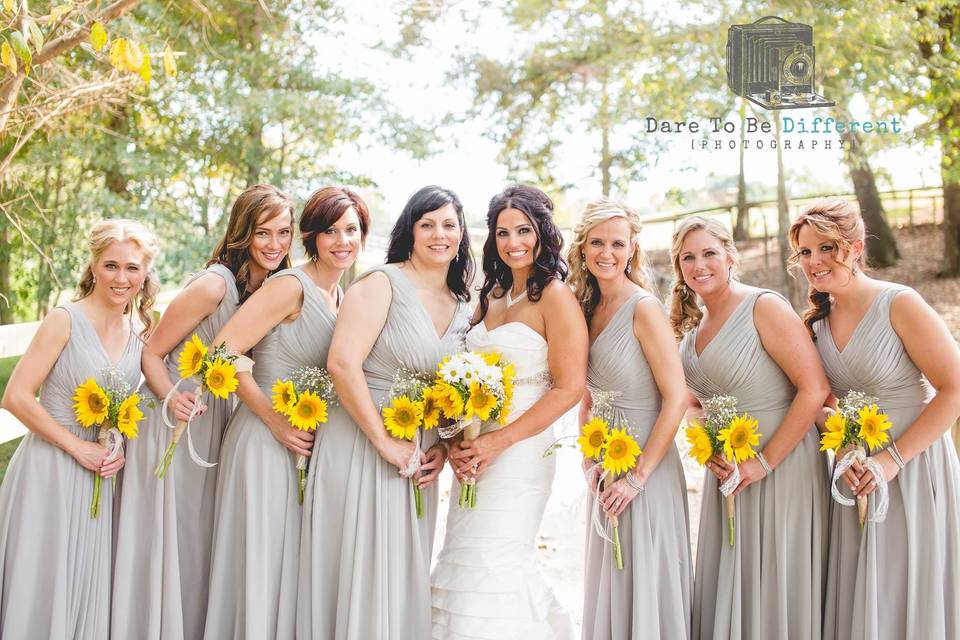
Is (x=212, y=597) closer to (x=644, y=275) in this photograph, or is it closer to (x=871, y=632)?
(x=644, y=275)

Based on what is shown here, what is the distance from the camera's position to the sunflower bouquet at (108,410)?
3711mm

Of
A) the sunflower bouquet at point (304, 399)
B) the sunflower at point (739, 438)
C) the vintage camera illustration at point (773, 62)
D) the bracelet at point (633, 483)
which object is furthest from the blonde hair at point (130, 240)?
the vintage camera illustration at point (773, 62)

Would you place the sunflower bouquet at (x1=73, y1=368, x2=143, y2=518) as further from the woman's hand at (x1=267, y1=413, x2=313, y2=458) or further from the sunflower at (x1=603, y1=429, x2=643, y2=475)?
the sunflower at (x1=603, y1=429, x2=643, y2=475)

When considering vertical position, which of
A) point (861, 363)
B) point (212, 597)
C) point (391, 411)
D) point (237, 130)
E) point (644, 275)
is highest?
point (237, 130)

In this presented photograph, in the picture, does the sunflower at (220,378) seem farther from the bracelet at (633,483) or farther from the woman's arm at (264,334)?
the bracelet at (633,483)

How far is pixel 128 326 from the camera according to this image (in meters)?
4.01

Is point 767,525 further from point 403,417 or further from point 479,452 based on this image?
point 403,417

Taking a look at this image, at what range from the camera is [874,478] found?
344 centimetres

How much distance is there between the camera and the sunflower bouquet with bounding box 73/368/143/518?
3.71 meters

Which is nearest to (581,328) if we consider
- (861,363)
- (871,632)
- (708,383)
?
(708,383)

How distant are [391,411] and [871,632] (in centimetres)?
211

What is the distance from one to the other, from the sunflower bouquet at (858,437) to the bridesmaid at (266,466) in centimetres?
215

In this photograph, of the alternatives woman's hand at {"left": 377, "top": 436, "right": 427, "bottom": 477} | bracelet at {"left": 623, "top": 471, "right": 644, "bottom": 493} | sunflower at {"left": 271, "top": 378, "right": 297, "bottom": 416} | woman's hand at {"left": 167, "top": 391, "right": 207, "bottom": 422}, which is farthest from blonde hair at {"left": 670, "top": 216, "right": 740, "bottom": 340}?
woman's hand at {"left": 167, "top": 391, "right": 207, "bottom": 422}

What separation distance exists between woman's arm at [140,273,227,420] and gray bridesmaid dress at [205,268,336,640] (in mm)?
363
